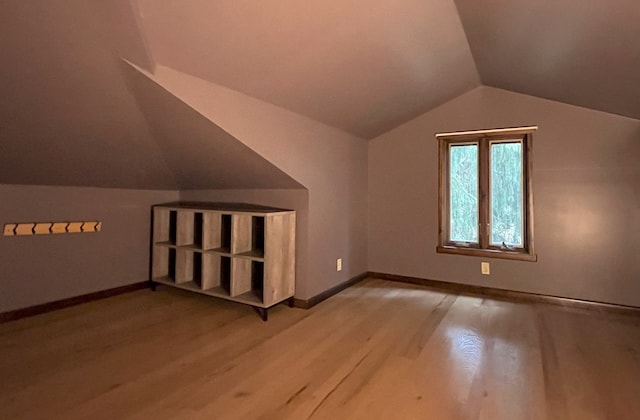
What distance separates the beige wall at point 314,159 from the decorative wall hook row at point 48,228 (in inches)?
68.1

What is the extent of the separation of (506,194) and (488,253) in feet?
2.06

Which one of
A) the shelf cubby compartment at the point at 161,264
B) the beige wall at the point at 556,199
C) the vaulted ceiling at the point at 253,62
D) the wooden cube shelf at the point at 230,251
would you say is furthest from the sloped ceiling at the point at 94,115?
the beige wall at the point at 556,199

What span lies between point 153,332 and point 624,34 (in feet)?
10.8

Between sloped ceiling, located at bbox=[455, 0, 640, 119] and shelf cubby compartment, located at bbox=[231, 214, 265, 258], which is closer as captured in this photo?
sloped ceiling, located at bbox=[455, 0, 640, 119]

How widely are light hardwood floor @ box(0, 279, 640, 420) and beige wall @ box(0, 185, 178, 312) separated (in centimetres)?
25

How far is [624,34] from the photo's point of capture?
168 centimetres

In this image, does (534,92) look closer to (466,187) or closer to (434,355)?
(466,187)

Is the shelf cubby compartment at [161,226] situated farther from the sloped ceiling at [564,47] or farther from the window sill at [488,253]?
the sloped ceiling at [564,47]

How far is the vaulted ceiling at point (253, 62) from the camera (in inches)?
61.9

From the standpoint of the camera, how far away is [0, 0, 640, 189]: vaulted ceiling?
157 cm

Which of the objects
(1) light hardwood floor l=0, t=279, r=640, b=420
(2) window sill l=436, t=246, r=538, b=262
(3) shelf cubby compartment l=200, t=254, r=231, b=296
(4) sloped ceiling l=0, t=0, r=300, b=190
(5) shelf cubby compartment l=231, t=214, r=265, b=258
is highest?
(4) sloped ceiling l=0, t=0, r=300, b=190

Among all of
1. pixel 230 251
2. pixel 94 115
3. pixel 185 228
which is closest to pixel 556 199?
pixel 230 251

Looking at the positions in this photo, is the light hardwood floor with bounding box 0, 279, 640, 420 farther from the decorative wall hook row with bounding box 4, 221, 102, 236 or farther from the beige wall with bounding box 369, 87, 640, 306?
the decorative wall hook row with bounding box 4, 221, 102, 236

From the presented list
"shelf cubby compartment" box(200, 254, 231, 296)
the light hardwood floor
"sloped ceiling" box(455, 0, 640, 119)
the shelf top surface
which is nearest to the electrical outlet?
the light hardwood floor
